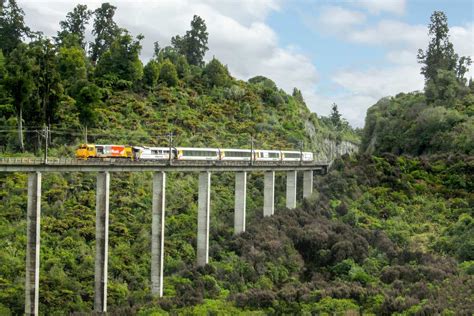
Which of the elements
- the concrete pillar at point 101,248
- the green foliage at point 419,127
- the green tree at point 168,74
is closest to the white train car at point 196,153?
the concrete pillar at point 101,248

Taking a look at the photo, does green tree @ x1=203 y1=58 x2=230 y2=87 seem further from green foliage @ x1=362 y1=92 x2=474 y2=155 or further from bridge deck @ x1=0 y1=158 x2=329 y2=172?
bridge deck @ x1=0 y1=158 x2=329 y2=172

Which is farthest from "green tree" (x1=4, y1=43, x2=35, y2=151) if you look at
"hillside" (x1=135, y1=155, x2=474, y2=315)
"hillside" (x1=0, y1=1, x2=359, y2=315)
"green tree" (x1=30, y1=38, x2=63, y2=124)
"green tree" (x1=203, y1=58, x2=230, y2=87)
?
"green tree" (x1=203, y1=58, x2=230, y2=87)

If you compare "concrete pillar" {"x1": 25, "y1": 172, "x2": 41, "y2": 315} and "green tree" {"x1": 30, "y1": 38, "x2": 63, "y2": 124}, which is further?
"green tree" {"x1": 30, "y1": 38, "x2": 63, "y2": 124}

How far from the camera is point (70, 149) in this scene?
6016 centimetres

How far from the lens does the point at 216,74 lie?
90.6m

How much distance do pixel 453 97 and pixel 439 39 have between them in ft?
49.8

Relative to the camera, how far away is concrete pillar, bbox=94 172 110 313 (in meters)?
38.1

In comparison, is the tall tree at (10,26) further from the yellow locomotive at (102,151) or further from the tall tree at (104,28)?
the yellow locomotive at (102,151)

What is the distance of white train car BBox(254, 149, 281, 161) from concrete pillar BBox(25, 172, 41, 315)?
2699 cm

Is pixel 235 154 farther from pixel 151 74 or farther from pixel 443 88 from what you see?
pixel 443 88

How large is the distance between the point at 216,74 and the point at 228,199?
1316 inches

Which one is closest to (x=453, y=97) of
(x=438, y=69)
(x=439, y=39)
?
(x=438, y=69)

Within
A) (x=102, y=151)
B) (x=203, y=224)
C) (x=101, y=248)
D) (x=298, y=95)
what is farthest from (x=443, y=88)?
(x=101, y=248)

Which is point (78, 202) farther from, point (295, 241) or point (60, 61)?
point (60, 61)
